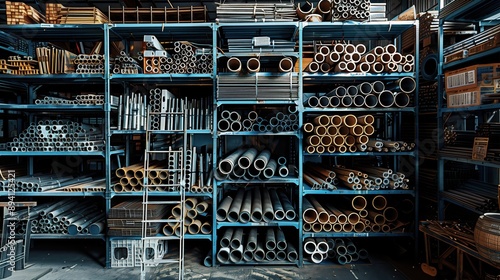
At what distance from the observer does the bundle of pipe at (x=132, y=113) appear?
5.55 metres

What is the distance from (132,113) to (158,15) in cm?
216

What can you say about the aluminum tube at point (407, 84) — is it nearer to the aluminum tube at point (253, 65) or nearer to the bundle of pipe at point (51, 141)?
the aluminum tube at point (253, 65)

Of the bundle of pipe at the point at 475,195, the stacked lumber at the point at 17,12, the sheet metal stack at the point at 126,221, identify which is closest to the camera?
the bundle of pipe at the point at 475,195

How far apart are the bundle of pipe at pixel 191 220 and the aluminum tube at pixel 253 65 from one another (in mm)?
2713

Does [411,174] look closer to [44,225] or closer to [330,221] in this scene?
[330,221]

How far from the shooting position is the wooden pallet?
582 centimetres

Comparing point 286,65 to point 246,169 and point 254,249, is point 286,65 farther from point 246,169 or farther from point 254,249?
point 254,249

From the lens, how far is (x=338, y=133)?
5.17 m

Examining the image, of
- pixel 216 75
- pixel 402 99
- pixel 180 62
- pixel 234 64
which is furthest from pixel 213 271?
pixel 402 99

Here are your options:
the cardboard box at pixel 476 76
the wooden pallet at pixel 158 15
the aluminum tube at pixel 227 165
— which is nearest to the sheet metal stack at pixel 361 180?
the aluminum tube at pixel 227 165

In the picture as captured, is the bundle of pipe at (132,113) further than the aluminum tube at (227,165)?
→ Yes

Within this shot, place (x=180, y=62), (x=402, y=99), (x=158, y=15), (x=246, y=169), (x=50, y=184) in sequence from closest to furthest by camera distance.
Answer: (x=246, y=169), (x=402, y=99), (x=180, y=62), (x=50, y=184), (x=158, y=15)

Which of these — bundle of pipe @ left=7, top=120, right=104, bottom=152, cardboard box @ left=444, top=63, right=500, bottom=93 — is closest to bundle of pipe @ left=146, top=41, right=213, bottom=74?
bundle of pipe @ left=7, top=120, right=104, bottom=152

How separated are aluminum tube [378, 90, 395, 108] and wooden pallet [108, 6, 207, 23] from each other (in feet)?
12.8
